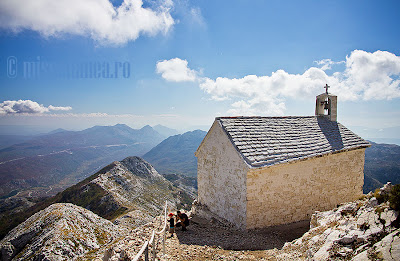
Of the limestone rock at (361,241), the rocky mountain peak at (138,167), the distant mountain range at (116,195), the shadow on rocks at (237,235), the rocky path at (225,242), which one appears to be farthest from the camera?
the rocky mountain peak at (138,167)

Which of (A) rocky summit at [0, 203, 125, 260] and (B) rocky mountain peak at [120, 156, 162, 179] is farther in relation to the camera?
(B) rocky mountain peak at [120, 156, 162, 179]

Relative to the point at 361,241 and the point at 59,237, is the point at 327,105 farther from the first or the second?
the point at 59,237

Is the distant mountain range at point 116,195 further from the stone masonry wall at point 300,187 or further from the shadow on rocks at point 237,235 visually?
the stone masonry wall at point 300,187

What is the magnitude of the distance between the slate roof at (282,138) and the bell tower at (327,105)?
1.98 metres

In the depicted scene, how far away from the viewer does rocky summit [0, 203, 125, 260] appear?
1602cm

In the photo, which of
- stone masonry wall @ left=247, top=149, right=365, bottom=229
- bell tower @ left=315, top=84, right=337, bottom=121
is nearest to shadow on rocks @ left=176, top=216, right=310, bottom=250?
stone masonry wall @ left=247, top=149, right=365, bottom=229

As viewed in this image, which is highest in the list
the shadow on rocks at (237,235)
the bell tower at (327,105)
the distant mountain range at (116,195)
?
the bell tower at (327,105)

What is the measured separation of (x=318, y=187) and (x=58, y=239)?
65.8 feet

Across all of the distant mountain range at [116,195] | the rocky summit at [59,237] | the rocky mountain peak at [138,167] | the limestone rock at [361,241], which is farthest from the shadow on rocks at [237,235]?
the rocky mountain peak at [138,167]

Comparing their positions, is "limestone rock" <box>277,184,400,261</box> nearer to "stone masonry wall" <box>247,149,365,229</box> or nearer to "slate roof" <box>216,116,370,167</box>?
"stone masonry wall" <box>247,149,365,229</box>

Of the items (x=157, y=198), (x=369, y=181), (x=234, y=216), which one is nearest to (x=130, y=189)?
(x=157, y=198)

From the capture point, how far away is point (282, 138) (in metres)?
14.1

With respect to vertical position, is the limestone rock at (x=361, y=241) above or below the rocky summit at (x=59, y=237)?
above

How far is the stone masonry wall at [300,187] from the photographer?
11398mm
